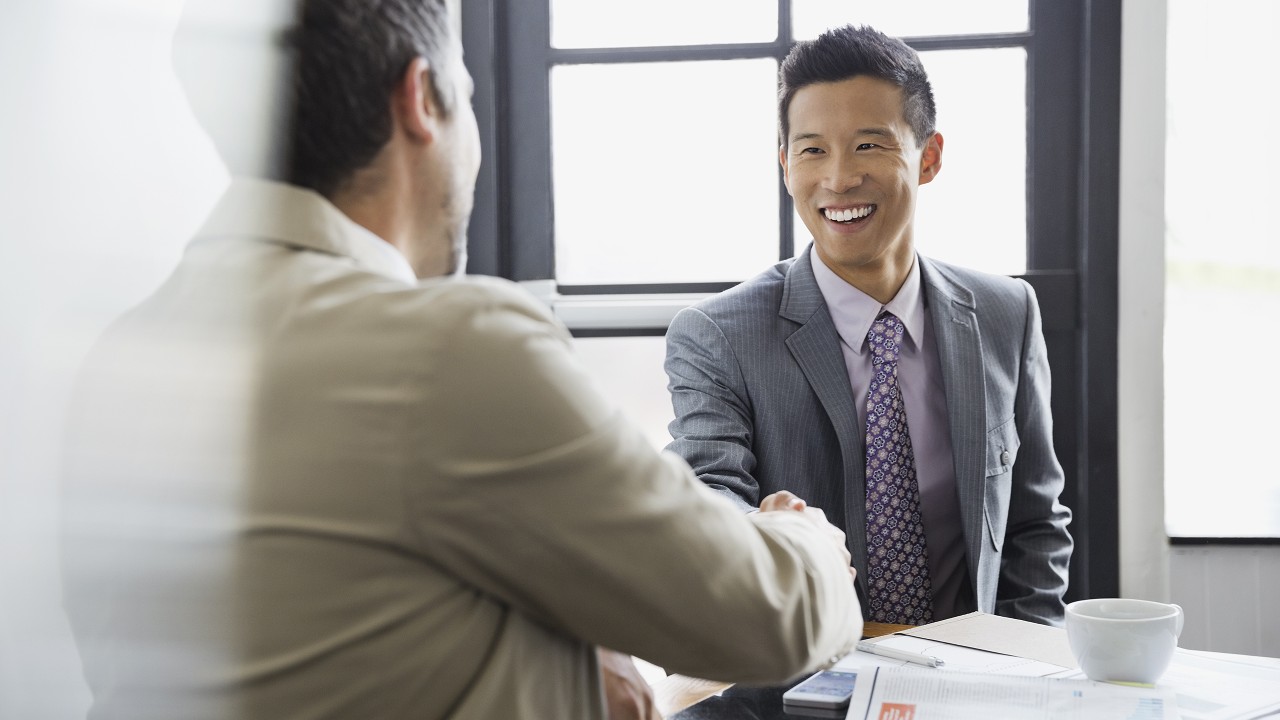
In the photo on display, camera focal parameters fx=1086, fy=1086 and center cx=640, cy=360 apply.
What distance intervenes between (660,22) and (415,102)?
1878 mm

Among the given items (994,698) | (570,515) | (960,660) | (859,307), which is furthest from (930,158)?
(570,515)

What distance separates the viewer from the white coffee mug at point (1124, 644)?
1092mm

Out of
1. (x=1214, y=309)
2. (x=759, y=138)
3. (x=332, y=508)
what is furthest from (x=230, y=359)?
(x=1214, y=309)

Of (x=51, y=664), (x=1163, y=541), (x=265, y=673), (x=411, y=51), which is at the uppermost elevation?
(x=411, y=51)

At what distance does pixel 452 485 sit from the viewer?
673 millimetres

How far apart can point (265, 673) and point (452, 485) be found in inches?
6.8

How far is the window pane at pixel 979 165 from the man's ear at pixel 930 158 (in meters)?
0.40

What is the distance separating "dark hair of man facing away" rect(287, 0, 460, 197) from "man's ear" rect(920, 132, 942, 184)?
4.70 feet

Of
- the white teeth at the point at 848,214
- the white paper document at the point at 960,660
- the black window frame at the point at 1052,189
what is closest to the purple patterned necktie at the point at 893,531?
the white teeth at the point at 848,214

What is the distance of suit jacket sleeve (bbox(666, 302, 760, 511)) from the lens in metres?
1.74

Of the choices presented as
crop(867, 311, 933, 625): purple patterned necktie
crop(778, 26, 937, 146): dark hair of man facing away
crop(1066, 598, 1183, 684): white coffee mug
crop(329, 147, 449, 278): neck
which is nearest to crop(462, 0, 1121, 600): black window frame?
crop(778, 26, 937, 146): dark hair of man facing away

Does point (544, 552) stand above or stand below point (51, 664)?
above

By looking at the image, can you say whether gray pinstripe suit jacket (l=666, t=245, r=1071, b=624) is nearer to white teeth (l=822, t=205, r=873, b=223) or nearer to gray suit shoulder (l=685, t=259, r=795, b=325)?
gray suit shoulder (l=685, t=259, r=795, b=325)

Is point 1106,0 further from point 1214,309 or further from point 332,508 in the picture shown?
point 332,508
